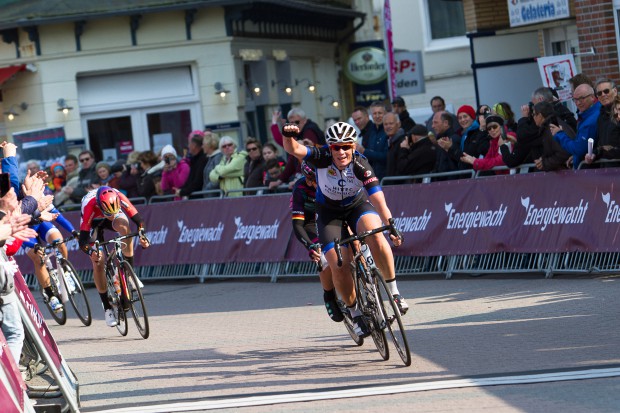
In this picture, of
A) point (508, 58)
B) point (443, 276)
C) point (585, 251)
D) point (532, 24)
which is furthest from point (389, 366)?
point (508, 58)

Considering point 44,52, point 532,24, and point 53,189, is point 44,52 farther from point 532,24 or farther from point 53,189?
point 532,24

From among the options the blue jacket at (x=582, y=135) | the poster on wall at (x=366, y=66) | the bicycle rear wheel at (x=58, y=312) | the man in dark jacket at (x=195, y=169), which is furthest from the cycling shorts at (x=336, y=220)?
the poster on wall at (x=366, y=66)

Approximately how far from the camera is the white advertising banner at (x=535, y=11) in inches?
903

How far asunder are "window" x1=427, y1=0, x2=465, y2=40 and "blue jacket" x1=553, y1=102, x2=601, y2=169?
25.8 metres

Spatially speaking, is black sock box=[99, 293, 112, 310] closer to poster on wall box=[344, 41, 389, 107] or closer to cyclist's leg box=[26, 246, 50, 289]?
cyclist's leg box=[26, 246, 50, 289]

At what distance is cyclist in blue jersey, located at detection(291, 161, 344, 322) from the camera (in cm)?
1269

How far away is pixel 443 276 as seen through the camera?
17781 mm

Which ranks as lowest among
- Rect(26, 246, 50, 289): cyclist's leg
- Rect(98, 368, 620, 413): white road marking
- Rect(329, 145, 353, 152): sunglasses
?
Rect(98, 368, 620, 413): white road marking

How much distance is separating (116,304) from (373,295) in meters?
4.98

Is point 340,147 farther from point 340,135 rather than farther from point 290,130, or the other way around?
point 290,130

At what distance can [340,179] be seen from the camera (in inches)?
469

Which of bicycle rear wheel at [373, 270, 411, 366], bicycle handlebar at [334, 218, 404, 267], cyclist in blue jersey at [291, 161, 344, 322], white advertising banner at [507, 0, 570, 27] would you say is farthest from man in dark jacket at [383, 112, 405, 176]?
bicycle rear wheel at [373, 270, 411, 366]

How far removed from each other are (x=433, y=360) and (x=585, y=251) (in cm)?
473

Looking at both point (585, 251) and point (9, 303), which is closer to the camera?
point (9, 303)
